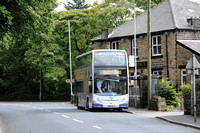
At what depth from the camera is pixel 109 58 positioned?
27500 millimetres

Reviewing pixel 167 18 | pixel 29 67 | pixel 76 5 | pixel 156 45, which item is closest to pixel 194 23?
pixel 167 18

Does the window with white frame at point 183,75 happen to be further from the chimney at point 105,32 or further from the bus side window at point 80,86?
the chimney at point 105,32

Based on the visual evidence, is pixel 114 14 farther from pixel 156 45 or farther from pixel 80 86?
pixel 80 86

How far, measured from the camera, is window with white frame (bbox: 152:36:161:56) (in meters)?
40.0

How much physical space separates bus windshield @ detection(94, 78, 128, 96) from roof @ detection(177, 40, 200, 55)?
1032 centimetres

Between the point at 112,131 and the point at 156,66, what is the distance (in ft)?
86.1

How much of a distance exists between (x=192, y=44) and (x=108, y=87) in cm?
1266

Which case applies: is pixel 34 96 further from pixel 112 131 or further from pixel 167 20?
pixel 112 131

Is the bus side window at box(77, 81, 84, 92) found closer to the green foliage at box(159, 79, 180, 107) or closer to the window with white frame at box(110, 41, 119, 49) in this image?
the green foliage at box(159, 79, 180, 107)

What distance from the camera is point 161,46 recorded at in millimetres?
39594

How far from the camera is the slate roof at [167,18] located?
39.3 meters

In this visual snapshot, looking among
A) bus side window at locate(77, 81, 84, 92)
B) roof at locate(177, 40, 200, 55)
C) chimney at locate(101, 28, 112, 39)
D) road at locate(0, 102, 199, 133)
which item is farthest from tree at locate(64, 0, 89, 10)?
road at locate(0, 102, 199, 133)

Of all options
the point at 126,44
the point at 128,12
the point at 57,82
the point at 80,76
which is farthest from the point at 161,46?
the point at 57,82

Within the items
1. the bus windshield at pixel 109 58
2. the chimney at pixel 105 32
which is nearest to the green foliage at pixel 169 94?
the bus windshield at pixel 109 58
